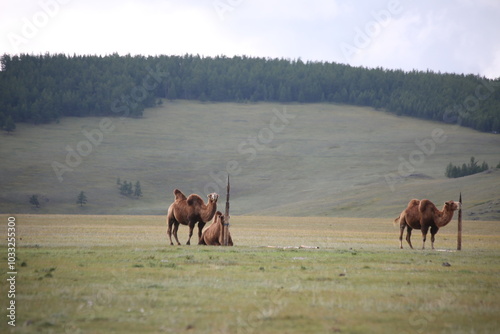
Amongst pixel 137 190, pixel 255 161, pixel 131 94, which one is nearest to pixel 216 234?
pixel 137 190

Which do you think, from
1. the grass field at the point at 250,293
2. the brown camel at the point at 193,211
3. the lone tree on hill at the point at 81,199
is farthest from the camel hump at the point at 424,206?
the lone tree on hill at the point at 81,199

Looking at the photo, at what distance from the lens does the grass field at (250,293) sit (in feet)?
38.7

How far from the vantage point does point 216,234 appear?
A: 1110 inches

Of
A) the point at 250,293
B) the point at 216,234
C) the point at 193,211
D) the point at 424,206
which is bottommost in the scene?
the point at 216,234

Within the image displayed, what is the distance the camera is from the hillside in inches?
3831

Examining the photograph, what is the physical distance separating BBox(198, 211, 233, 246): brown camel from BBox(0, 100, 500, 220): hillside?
49740 mm

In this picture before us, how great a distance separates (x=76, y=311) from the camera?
12.6m

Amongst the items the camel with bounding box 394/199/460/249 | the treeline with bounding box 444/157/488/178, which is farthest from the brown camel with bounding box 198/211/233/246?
the treeline with bounding box 444/157/488/178

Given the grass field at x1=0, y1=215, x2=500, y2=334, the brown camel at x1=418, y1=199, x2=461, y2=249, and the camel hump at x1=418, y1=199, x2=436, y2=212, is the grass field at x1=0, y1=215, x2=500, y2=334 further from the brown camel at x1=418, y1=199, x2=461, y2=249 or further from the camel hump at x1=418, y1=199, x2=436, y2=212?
the camel hump at x1=418, y1=199, x2=436, y2=212

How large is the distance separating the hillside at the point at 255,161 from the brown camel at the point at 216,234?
4974 cm

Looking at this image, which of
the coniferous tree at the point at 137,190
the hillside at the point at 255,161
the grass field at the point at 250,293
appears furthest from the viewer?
the coniferous tree at the point at 137,190

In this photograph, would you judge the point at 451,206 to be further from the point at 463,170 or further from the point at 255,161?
the point at 255,161

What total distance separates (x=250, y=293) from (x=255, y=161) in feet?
395

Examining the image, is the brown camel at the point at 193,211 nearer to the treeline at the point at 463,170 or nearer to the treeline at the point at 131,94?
the treeline at the point at 463,170
